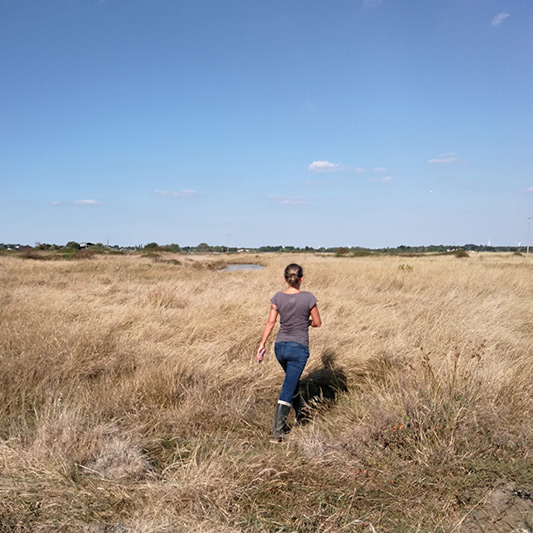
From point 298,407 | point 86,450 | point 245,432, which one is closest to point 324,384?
point 298,407

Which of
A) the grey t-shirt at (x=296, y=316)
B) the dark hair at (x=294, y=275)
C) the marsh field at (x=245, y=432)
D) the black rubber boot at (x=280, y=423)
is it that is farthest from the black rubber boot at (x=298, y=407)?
the dark hair at (x=294, y=275)

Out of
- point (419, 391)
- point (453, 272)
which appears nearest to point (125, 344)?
point (419, 391)

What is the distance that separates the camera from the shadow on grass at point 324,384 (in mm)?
4767

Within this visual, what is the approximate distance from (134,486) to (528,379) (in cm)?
435

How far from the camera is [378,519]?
2480mm

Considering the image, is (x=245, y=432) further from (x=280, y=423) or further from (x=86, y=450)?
(x=86, y=450)

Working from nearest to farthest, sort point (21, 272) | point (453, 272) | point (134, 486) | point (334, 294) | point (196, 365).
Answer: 1. point (134, 486)
2. point (196, 365)
3. point (334, 294)
4. point (453, 272)
5. point (21, 272)

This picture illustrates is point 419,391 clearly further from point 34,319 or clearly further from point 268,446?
point 34,319

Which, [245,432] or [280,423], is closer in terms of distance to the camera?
[280,423]

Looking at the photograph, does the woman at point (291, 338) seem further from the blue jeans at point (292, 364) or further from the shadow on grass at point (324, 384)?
the shadow on grass at point (324, 384)

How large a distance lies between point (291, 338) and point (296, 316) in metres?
0.22

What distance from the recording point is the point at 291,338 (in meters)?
3.84

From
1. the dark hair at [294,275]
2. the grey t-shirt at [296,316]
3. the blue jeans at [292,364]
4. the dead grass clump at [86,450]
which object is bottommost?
the dead grass clump at [86,450]

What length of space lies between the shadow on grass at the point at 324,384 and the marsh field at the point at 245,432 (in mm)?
32
